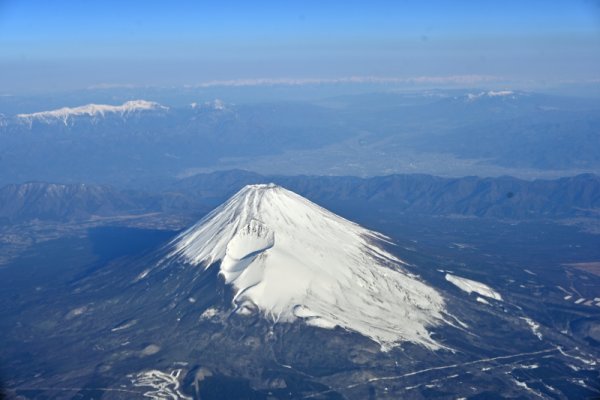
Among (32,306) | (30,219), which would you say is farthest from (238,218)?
(30,219)

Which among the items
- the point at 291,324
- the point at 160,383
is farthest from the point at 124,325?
the point at 291,324

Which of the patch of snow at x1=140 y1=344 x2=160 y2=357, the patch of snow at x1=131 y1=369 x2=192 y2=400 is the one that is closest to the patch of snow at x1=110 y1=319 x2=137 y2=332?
the patch of snow at x1=140 y1=344 x2=160 y2=357

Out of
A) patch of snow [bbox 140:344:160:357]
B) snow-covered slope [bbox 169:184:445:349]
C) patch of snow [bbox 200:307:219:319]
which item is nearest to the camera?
patch of snow [bbox 140:344:160:357]

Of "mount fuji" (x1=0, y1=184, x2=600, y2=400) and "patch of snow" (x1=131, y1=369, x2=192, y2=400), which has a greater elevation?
"mount fuji" (x1=0, y1=184, x2=600, y2=400)

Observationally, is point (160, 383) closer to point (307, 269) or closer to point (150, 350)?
point (150, 350)

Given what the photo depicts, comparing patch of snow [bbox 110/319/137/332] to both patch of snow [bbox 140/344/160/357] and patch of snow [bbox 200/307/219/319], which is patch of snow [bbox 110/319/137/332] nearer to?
patch of snow [bbox 140/344/160/357]

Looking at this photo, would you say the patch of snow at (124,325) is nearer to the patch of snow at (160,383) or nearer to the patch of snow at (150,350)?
the patch of snow at (150,350)

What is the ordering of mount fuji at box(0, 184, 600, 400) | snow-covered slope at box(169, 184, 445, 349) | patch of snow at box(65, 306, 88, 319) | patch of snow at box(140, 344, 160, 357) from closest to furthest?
mount fuji at box(0, 184, 600, 400), patch of snow at box(140, 344, 160, 357), snow-covered slope at box(169, 184, 445, 349), patch of snow at box(65, 306, 88, 319)
